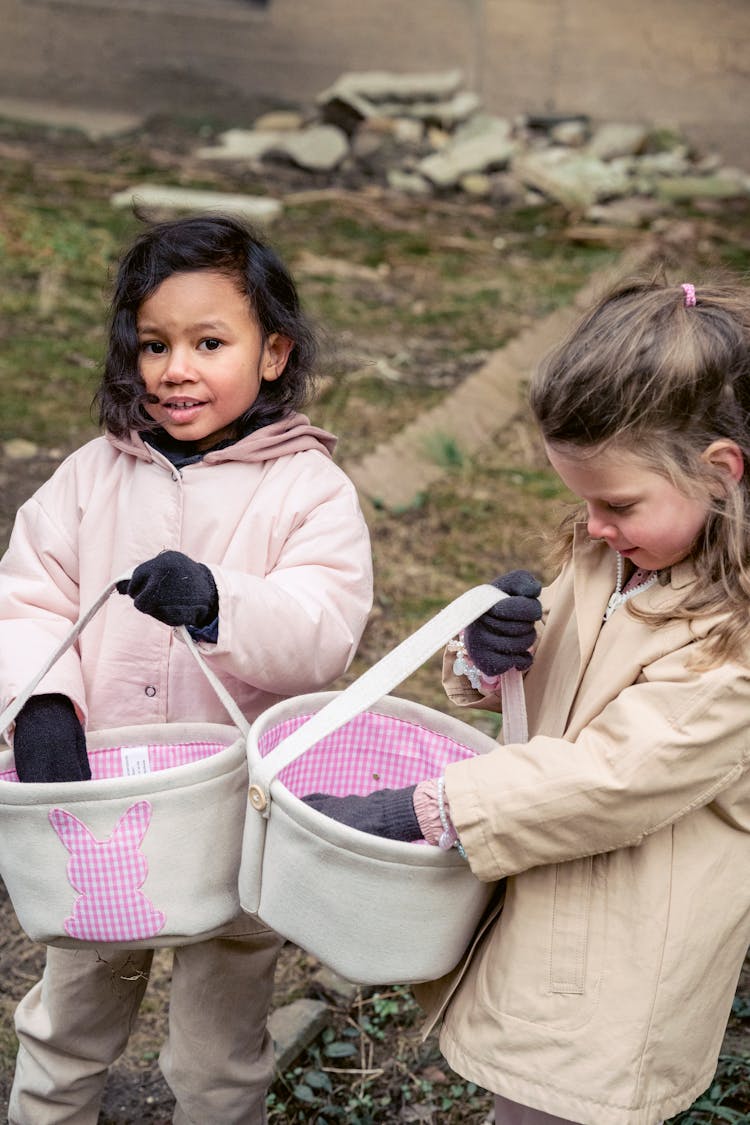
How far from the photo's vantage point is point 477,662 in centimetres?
185

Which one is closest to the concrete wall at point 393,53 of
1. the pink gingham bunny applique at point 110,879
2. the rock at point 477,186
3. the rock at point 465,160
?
the rock at point 465,160

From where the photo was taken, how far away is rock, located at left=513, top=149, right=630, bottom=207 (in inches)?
403

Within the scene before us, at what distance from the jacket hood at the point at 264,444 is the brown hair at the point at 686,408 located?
502mm

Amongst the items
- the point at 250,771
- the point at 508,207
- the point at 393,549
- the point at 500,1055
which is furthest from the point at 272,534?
the point at 508,207

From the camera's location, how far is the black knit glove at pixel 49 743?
1.85 meters

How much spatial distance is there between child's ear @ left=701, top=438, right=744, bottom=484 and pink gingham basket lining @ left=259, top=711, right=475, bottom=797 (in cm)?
54

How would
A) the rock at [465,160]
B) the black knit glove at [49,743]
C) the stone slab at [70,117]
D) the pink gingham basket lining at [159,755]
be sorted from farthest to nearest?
the stone slab at [70,117]
the rock at [465,160]
the pink gingham basket lining at [159,755]
the black knit glove at [49,743]

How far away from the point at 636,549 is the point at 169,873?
28.2 inches

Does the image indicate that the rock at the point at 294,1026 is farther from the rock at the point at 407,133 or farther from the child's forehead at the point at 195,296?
the rock at the point at 407,133

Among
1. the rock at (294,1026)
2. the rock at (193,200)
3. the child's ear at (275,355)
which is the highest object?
the child's ear at (275,355)

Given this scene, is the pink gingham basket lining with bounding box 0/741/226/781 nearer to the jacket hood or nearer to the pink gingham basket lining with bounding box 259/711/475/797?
the pink gingham basket lining with bounding box 259/711/475/797

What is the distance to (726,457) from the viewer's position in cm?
165

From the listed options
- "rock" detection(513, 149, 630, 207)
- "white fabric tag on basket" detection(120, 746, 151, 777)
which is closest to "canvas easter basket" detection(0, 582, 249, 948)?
"white fabric tag on basket" detection(120, 746, 151, 777)

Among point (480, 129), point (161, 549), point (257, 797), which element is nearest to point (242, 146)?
point (480, 129)
